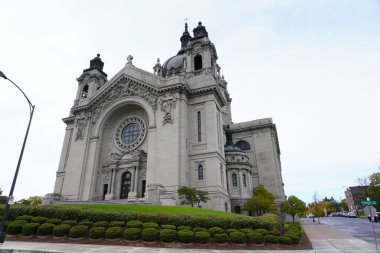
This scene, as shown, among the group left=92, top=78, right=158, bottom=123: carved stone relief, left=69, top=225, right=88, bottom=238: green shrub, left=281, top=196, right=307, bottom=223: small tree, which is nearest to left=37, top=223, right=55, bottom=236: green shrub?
left=69, top=225, right=88, bottom=238: green shrub

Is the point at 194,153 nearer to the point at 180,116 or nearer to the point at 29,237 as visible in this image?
the point at 180,116

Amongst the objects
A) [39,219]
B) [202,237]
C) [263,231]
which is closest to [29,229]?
[39,219]

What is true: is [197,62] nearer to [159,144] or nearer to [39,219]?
[159,144]

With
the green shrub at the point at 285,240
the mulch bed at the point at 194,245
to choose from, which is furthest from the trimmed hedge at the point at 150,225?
the green shrub at the point at 285,240

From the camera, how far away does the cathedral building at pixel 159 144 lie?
36.5 metres

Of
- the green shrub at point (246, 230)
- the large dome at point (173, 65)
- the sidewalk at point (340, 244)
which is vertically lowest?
the sidewalk at point (340, 244)

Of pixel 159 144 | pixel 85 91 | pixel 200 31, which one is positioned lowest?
pixel 159 144

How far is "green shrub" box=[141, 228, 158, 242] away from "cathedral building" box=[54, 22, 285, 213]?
46.2 feet

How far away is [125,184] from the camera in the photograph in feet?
136

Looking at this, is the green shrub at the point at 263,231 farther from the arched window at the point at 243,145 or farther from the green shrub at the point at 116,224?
the arched window at the point at 243,145

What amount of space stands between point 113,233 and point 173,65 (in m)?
59.5

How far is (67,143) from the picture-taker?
49.6 m

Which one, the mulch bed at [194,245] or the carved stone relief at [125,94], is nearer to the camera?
the mulch bed at [194,245]

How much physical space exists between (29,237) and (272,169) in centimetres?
4159
